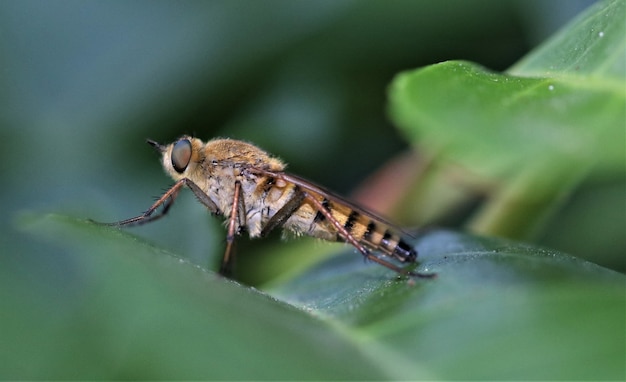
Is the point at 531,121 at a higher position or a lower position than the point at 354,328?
higher

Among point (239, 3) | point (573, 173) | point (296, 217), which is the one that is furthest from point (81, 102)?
point (573, 173)

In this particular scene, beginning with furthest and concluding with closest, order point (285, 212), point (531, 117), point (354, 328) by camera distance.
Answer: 1. point (285, 212)
2. point (531, 117)
3. point (354, 328)

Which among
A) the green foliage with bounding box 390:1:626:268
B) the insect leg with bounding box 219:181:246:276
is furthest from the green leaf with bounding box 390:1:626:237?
the insect leg with bounding box 219:181:246:276

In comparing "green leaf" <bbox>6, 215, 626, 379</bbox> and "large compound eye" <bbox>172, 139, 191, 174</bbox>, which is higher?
"large compound eye" <bbox>172, 139, 191, 174</bbox>

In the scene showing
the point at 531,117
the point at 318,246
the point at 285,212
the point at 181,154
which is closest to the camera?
the point at 531,117

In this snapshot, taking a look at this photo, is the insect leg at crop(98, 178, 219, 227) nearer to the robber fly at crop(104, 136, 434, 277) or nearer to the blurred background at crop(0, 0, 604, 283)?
the robber fly at crop(104, 136, 434, 277)

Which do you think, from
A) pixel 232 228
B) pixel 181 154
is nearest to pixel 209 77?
pixel 181 154

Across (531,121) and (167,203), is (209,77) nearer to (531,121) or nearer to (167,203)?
(167,203)
